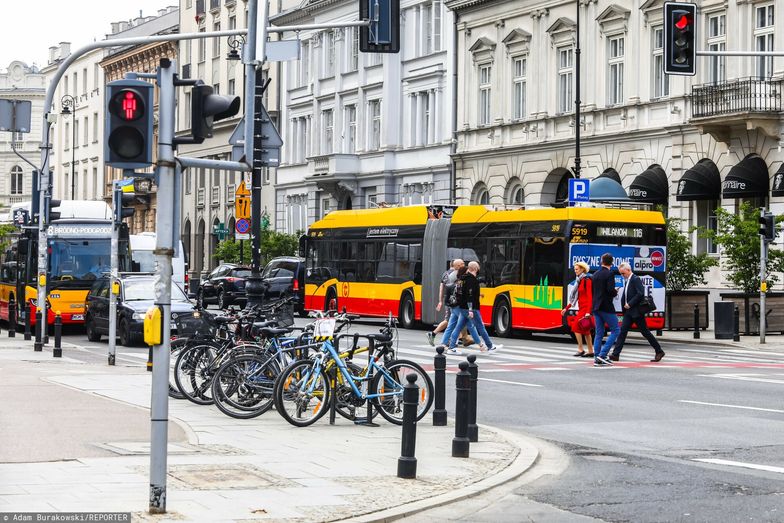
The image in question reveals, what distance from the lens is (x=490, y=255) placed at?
35.8m

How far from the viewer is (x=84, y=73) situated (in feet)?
346

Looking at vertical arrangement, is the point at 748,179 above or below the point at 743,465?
above

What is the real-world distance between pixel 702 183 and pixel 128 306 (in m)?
18.5

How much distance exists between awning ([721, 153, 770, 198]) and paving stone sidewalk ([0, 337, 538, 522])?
26.8 meters

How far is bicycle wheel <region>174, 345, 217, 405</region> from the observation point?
17.4 metres

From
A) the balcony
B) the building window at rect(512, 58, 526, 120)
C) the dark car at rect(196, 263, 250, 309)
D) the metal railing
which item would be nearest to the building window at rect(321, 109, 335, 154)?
the dark car at rect(196, 263, 250, 309)

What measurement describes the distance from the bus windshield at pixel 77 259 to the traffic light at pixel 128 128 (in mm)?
27706

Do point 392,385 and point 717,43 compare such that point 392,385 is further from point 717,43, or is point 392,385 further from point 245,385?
point 717,43

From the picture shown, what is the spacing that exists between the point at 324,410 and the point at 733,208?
29120 millimetres

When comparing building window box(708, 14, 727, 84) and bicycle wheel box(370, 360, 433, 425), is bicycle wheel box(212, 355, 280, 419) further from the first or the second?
building window box(708, 14, 727, 84)

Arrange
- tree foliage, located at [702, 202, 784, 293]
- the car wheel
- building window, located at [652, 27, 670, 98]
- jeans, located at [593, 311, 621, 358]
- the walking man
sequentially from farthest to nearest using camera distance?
1. building window, located at [652, 27, 670, 98]
2. tree foliage, located at [702, 202, 784, 293]
3. the car wheel
4. the walking man
5. jeans, located at [593, 311, 621, 358]

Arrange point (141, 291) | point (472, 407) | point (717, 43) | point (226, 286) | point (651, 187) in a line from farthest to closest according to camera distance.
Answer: point (226, 286)
point (651, 187)
point (717, 43)
point (141, 291)
point (472, 407)

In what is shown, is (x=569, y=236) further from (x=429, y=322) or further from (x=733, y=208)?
(x=733, y=208)

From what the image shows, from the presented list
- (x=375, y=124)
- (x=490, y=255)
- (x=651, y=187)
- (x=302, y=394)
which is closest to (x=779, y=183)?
(x=651, y=187)
